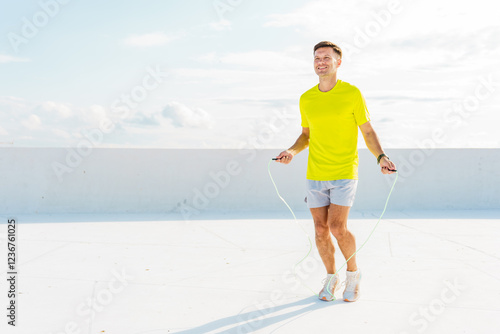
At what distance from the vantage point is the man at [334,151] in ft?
9.89

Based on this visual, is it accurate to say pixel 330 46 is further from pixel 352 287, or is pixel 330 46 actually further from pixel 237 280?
pixel 237 280

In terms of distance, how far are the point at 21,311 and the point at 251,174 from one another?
4803 millimetres

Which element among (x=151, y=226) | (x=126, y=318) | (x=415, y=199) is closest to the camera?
(x=126, y=318)

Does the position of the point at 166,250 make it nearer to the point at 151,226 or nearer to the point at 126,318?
the point at 151,226

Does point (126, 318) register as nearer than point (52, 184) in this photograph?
Yes

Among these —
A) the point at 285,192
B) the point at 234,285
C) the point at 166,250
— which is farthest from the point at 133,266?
the point at 285,192

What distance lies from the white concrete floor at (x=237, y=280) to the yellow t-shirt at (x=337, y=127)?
2.96 ft

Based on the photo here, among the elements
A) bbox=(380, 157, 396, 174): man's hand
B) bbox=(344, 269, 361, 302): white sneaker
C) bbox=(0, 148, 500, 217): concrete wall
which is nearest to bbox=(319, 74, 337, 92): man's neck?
bbox=(380, 157, 396, 174): man's hand

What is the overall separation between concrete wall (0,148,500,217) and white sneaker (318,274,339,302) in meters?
4.03

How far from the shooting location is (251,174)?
7.48 metres

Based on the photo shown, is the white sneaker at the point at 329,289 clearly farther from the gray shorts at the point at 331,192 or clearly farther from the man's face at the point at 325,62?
the man's face at the point at 325,62

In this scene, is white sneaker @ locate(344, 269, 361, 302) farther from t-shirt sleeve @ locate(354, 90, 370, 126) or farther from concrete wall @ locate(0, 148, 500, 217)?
concrete wall @ locate(0, 148, 500, 217)

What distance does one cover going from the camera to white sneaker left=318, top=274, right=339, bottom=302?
3174 millimetres

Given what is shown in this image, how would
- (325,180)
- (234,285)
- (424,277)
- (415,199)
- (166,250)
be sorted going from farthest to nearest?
(415,199) → (166,250) → (424,277) → (234,285) → (325,180)
